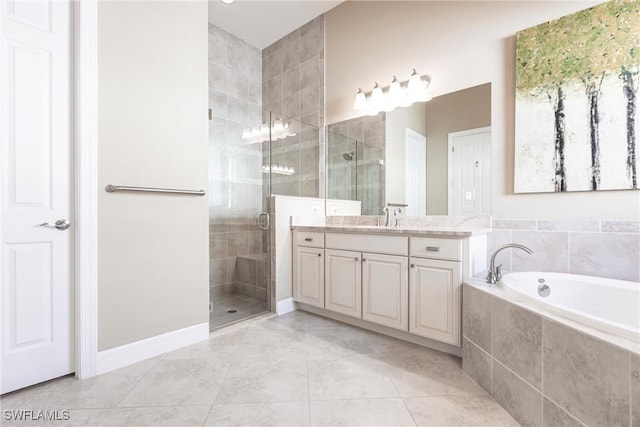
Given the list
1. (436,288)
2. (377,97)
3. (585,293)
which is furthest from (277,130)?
(585,293)

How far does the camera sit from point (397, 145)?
2.58 m

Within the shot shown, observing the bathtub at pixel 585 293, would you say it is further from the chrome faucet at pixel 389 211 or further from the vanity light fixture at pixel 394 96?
the vanity light fixture at pixel 394 96

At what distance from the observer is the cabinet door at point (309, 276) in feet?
8.20

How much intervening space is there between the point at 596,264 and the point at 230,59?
3.79m

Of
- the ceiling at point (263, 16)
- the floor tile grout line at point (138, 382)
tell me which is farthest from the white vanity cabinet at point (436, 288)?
the ceiling at point (263, 16)

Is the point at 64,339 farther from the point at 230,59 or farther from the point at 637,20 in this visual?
the point at 637,20

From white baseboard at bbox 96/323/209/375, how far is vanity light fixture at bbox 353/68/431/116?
2280mm

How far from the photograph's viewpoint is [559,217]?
183 centimetres

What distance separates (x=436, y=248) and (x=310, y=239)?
3.61 feet

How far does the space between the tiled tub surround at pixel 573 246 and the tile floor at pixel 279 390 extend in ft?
2.75

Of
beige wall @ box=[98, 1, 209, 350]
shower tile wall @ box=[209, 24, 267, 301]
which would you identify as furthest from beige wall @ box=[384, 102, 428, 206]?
beige wall @ box=[98, 1, 209, 350]

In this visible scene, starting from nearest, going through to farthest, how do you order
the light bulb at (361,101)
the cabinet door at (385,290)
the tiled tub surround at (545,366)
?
1. the tiled tub surround at (545,366)
2. the cabinet door at (385,290)
3. the light bulb at (361,101)

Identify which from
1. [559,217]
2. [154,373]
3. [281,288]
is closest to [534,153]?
[559,217]

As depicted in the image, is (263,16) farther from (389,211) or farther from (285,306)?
(285,306)
